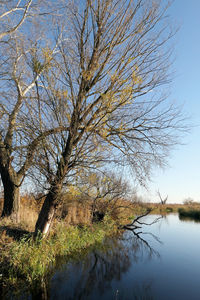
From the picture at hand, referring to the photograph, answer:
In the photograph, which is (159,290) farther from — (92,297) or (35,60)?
(35,60)

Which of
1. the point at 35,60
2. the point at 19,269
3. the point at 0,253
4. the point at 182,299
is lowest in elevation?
the point at 182,299

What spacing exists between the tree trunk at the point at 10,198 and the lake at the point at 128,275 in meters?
2.62

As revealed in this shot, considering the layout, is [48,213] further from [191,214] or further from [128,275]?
[191,214]

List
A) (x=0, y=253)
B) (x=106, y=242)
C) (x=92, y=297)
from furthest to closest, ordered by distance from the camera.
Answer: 1. (x=106, y=242)
2. (x=0, y=253)
3. (x=92, y=297)

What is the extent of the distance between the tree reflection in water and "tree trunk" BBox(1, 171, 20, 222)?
106 inches

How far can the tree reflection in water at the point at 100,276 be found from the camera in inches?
166

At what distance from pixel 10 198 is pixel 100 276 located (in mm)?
3904

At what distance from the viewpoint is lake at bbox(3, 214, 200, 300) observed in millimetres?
4246

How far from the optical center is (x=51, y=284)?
14.4 ft

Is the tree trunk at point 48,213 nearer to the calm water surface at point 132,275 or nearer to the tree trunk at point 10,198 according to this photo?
the calm water surface at point 132,275

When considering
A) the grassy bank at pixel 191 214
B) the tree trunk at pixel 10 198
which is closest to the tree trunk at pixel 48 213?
the tree trunk at pixel 10 198

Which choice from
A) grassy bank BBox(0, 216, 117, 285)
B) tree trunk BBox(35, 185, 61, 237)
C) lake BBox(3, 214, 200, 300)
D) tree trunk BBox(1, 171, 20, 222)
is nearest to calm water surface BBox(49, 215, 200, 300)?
lake BBox(3, 214, 200, 300)

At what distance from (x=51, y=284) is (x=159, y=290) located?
7.59 ft

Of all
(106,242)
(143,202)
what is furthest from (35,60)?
(143,202)
